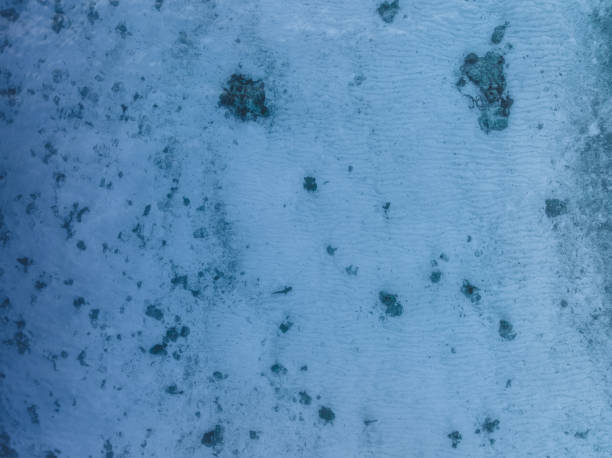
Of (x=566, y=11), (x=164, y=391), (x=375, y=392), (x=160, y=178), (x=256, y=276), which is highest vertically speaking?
(x=566, y=11)

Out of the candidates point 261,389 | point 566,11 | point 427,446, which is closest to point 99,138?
point 261,389

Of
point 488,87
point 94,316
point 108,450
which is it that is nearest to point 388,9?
point 488,87

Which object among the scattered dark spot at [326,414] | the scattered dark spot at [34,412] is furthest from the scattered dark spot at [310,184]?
the scattered dark spot at [34,412]

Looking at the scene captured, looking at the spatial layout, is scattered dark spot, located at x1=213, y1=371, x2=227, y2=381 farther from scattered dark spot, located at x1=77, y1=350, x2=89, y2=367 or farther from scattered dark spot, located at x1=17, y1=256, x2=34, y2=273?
scattered dark spot, located at x1=17, y1=256, x2=34, y2=273

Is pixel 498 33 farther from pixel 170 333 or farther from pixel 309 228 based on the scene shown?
pixel 170 333

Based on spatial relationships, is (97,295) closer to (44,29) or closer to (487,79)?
(44,29)

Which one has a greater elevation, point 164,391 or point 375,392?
point 375,392
